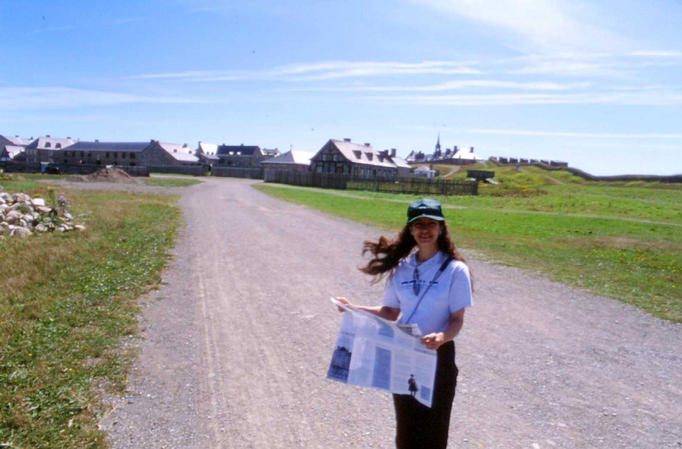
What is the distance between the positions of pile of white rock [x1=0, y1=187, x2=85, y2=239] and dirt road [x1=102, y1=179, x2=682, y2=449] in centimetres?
710

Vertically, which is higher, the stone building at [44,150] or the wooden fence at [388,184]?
the stone building at [44,150]

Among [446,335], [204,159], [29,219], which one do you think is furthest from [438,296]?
[204,159]

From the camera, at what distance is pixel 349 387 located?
5000 millimetres

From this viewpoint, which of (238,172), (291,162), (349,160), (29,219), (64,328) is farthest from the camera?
(238,172)

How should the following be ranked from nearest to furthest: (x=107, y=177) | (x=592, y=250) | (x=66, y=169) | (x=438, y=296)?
(x=438, y=296), (x=592, y=250), (x=107, y=177), (x=66, y=169)

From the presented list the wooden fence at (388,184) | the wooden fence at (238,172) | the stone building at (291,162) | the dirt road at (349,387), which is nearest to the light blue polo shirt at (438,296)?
the dirt road at (349,387)

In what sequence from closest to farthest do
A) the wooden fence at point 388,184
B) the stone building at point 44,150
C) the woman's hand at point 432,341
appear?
1. the woman's hand at point 432,341
2. the wooden fence at point 388,184
3. the stone building at point 44,150

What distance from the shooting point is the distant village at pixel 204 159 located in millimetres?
74812

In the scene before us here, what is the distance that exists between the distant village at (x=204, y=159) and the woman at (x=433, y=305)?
180 ft

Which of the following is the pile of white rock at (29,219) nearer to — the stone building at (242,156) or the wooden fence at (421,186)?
the wooden fence at (421,186)

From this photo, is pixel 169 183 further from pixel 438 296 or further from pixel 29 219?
pixel 438 296

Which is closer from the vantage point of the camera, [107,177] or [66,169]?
[107,177]

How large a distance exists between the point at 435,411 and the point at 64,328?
17.1 ft

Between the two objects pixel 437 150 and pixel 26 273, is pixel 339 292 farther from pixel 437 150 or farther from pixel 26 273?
pixel 437 150
